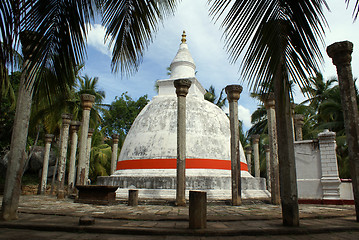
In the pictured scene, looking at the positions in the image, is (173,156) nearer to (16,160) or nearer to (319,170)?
(319,170)

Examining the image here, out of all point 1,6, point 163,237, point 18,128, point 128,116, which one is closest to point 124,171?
point 18,128

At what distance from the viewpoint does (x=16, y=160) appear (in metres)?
5.38

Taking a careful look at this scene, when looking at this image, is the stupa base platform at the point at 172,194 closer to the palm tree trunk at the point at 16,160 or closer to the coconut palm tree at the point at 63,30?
the palm tree trunk at the point at 16,160

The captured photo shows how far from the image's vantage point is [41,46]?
3014 mm

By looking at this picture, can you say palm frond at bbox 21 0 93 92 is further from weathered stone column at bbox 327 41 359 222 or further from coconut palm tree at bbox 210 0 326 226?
weathered stone column at bbox 327 41 359 222

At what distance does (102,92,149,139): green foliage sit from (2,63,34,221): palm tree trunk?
25.7 m

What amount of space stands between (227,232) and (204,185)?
6024mm

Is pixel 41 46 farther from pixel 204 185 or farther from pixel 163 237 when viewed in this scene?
pixel 204 185

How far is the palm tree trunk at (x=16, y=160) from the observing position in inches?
205

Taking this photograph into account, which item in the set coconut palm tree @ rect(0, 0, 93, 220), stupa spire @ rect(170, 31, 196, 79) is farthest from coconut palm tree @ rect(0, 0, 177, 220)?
stupa spire @ rect(170, 31, 196, 79)

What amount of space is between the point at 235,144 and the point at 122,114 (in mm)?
24314

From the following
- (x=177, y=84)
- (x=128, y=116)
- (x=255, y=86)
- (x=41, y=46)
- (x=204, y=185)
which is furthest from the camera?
(x=128, y=116)

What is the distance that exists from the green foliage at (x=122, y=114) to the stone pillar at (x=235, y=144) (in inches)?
901

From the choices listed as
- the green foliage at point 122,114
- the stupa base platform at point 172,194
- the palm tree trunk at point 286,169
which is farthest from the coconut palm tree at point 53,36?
the green foliage at point 122,114
